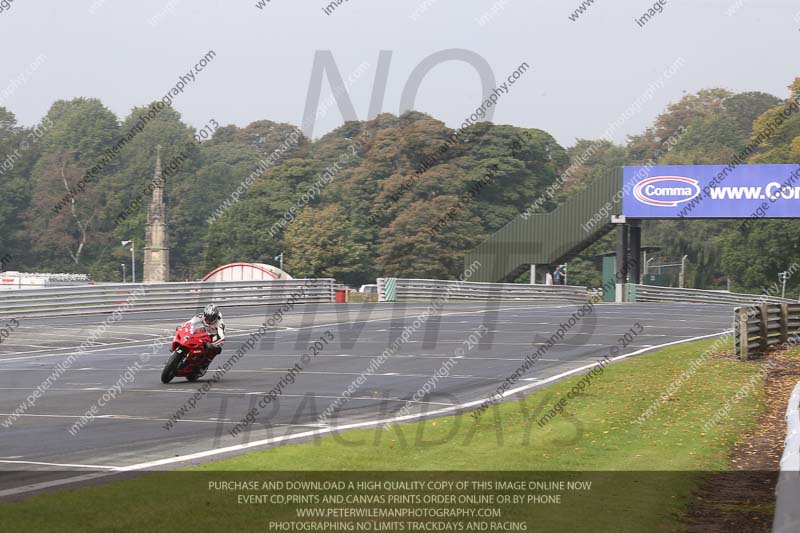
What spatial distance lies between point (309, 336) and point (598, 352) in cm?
915

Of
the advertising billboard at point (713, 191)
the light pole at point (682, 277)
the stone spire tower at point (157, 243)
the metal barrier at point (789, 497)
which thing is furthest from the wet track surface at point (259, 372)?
the light pole at point (682, 277)

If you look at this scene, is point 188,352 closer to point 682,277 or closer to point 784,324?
point 784,324

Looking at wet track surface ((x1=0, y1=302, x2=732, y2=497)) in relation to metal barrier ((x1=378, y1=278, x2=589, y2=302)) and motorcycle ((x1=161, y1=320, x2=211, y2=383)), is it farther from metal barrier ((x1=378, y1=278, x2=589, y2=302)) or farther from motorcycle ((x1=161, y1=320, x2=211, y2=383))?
metal barrier ((x1=378, y1=278, x2=589, y2=302))

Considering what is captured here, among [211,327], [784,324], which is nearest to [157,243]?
[784,324]

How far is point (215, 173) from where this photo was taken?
130 metres

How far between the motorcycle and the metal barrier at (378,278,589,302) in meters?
31.3

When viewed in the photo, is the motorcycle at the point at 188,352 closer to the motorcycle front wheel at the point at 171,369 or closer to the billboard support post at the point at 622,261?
the motorcycle front wheel at the point at 171,369

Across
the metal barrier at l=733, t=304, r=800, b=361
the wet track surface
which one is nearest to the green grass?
the wet track surface

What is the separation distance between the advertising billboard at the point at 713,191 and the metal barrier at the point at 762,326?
2402 centimetres

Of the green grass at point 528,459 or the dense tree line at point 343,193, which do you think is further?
the dense tree line at point 343,193

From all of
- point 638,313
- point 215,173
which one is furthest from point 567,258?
point 215,173

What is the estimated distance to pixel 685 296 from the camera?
65.2 meters

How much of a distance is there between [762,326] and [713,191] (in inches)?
1142

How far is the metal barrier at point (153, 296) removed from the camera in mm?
37938
